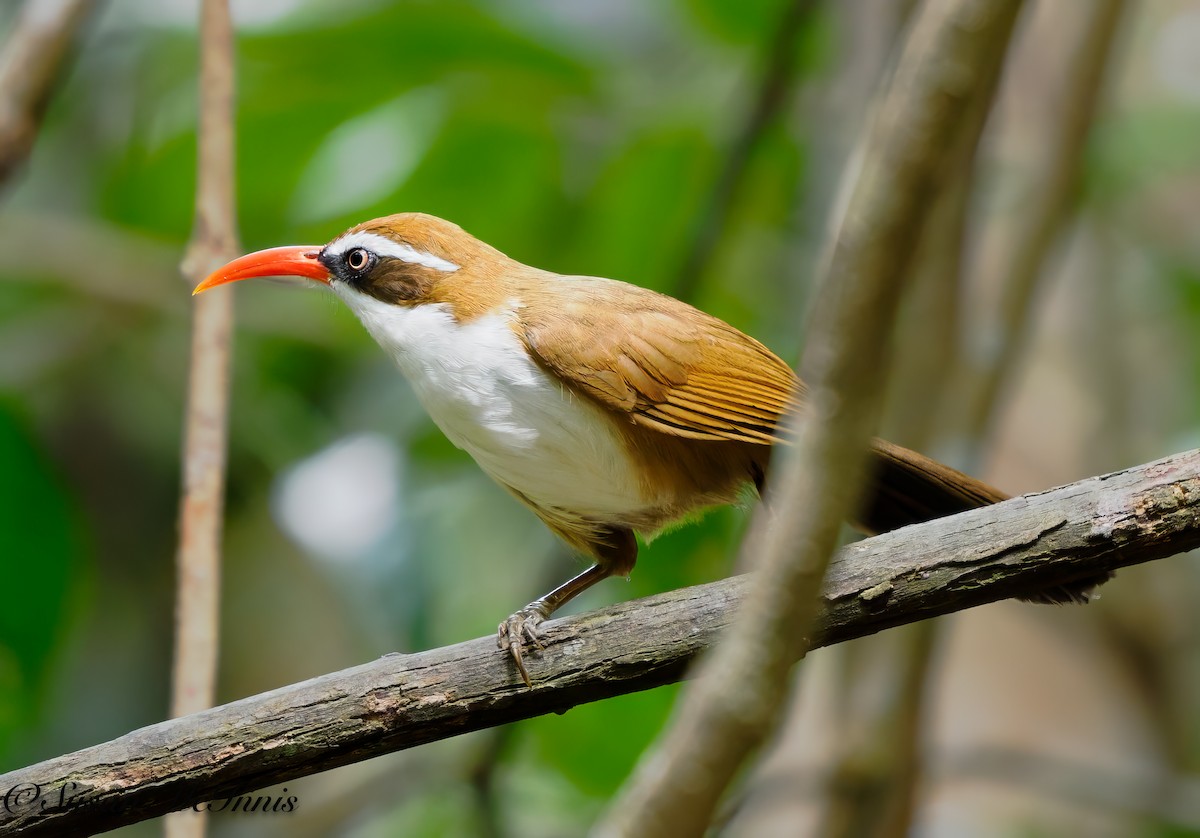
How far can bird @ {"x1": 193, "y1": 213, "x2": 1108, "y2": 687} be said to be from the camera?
2.70m

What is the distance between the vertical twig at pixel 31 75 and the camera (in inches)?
137

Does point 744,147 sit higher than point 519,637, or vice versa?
point 744,147

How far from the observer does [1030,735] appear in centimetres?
509

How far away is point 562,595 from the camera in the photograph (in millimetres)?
2891

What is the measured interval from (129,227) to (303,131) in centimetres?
87

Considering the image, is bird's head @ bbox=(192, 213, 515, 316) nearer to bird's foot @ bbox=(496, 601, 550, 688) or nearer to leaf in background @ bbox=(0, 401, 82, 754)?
bird's foot @ bbox=(496, 601, 550, 688)

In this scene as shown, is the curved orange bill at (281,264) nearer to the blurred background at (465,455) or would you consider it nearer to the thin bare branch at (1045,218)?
the blurred background at (465,455)

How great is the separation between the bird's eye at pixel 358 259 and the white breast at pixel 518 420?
1.16 feet

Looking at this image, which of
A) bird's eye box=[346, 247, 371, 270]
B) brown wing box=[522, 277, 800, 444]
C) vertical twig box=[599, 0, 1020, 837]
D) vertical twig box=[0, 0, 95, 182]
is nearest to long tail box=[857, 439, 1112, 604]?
brown wing box=[522, 277, 800, 444]

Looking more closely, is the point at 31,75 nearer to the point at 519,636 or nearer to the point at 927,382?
the point at 519,636

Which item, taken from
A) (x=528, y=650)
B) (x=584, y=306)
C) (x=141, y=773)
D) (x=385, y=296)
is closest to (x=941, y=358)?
(x=584, y=306)

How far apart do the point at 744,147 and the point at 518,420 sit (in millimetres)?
2066

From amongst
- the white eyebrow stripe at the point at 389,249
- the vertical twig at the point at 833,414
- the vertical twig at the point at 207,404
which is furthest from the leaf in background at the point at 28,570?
the vertical twig at the point at 833,414

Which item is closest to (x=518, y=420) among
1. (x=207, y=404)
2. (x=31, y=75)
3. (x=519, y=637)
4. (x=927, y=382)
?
(x=519, y=637)
